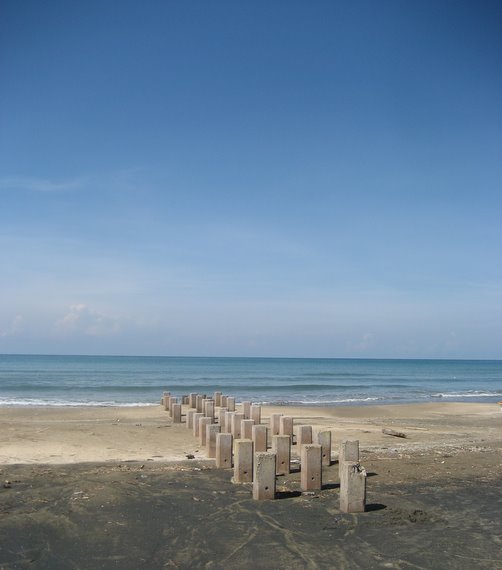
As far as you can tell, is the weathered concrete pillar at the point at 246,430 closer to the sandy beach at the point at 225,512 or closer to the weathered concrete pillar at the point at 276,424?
the sandy beach at the point at 225,512

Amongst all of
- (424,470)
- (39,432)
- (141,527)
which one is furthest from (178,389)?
(141,527)

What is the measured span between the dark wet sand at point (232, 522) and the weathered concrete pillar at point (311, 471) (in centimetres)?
19

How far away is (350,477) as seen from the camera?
306 inches

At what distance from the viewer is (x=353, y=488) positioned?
7.79 m

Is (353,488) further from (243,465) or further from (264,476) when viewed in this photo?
(243,465)

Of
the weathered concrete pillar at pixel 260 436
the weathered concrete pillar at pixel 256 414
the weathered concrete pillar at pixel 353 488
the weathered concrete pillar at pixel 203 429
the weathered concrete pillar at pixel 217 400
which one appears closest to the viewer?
the weathered concrete pillar at pixel 353 488

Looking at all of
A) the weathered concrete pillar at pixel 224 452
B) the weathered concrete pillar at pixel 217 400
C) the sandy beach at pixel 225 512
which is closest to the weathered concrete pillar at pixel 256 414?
the sandy beach at pixel 225 512

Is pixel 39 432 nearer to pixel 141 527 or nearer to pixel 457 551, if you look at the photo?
pixel 141 527

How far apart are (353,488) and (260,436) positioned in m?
4.19

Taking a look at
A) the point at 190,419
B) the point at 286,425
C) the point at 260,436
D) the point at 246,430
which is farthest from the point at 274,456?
the point at 190,419

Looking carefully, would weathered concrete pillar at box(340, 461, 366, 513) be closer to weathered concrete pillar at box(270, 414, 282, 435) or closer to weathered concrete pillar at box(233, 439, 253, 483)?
weathered concrete pillar at box(233, 439, 253, 483)

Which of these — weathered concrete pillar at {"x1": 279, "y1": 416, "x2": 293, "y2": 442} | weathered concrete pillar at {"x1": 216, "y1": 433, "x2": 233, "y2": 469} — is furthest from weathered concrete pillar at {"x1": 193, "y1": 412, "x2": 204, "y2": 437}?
weathered concrete pillar at {"x1": 216, "y1": 433, "x2": 233, "y2": 469}

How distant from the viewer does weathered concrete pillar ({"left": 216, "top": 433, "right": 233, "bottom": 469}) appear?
10773mm

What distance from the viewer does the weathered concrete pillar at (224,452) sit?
10.8 metres
